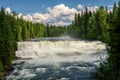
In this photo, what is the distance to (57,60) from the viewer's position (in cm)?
7419

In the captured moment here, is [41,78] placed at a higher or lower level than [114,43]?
lower

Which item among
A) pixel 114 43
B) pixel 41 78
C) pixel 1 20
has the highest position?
pixel 1 20

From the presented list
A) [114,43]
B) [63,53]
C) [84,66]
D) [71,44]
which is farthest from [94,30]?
[114,43]

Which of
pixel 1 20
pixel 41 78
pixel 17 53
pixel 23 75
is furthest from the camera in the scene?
pixel 17 53

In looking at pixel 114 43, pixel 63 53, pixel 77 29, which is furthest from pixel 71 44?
pixel 77 29

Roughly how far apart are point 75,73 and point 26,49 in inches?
1641

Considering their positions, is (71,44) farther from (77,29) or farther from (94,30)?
(77,29)

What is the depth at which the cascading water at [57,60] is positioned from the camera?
2090 inches

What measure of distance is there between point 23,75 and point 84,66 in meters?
12.9

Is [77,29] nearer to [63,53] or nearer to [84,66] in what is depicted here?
[63,53]

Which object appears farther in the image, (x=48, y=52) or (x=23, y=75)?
(x=48, y=52)

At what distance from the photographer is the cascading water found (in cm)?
5309

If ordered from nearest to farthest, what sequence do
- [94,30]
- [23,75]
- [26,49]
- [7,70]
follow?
1. [23,75]
2. [7,70]
3. [26,49]
4. [94,30]

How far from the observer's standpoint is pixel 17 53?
86.8 m
